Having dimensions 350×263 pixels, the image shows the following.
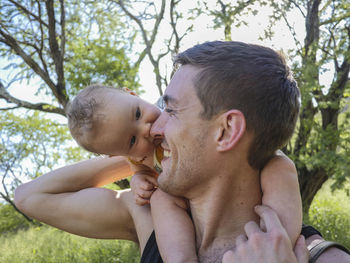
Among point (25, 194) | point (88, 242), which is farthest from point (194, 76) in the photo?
point (88, 242)

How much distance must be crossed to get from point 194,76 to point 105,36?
6928 millimetres

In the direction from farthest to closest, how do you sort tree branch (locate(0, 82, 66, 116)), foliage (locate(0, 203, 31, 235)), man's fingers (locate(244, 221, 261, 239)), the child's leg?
foliage (locate(0, 203, 31, 235)) < tree branch (locate(0, 82, 66, 116)) < the child's leg < man's fingers (locate(244, 221, 261, 239))

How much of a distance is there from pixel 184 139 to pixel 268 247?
1.94 feet

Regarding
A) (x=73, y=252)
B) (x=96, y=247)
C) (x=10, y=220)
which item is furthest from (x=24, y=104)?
(x=10, y=220)

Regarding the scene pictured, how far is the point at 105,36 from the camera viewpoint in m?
8.26

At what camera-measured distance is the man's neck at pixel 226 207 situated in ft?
5.60

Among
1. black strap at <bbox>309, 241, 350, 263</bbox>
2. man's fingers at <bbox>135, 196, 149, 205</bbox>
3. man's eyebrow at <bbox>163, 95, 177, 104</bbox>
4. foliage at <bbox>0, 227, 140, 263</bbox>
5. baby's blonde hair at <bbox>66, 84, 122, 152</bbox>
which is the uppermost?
man's eyebrow at <bbox>163, 95, 177, 104</bbox>

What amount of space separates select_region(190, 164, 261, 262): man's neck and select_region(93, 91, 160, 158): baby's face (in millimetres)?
575

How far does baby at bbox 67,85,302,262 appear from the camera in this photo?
170 cm

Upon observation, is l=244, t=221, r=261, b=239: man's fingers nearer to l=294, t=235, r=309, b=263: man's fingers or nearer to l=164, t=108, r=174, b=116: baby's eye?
l=294, t=235, r=309, b=263: man's fingers

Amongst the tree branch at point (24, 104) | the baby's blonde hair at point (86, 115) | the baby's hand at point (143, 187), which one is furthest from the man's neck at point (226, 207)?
the tree branch at point (24, 104)

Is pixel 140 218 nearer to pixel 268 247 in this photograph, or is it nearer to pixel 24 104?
pixel 268 247

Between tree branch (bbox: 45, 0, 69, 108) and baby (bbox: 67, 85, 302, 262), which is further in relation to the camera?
tree branch (bbox: 45, 0, 69, 108)

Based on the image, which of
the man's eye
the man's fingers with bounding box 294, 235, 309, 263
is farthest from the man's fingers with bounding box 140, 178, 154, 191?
the man's fingers with bounding box 294, 235, 309, 263
